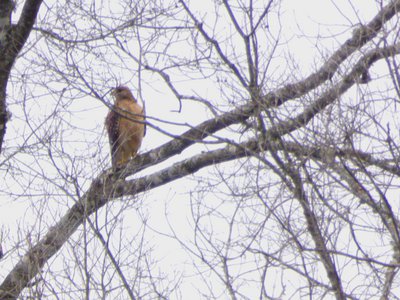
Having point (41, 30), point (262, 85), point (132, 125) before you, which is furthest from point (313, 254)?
point (132, 125)

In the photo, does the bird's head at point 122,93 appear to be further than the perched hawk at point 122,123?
Yes

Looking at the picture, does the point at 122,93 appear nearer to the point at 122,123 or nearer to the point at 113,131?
the point at 113,131

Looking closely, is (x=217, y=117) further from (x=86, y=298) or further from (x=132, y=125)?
(x=132, y=125)

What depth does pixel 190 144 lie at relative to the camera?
298 inches

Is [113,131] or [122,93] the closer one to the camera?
[122,93]

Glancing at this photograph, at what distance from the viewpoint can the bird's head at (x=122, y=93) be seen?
6.44 m

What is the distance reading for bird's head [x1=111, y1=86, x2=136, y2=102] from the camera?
6.44 metres

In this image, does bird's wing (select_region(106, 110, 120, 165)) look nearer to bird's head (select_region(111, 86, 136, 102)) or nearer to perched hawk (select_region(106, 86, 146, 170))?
perched hawk (select_region(106, 86, 146, 170))

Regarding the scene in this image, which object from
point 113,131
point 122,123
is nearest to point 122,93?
point 113,131

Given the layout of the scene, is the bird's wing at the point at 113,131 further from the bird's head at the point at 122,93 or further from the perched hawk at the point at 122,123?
the bird's head at the point at 122,93

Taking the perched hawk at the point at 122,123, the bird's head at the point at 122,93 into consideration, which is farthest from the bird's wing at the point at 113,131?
the bird's head at the point at 122,93

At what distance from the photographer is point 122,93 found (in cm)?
675

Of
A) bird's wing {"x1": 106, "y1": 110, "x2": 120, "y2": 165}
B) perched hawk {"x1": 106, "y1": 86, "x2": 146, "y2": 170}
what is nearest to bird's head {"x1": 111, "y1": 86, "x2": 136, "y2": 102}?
perched hawk {"x1": 106, "y1": 86, "x2": 146, "y2": 170}

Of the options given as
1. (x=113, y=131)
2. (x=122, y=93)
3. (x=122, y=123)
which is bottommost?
(x=122, y=93)
